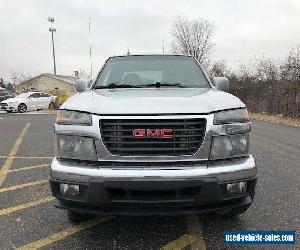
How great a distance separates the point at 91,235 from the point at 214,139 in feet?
5.14

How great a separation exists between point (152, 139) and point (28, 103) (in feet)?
82.7

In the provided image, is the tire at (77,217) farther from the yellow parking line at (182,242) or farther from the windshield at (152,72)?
the windshield at (152,72)

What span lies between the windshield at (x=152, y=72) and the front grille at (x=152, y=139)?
1.41 m

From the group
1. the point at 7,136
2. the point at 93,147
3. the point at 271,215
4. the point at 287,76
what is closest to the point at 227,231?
the point at 271,215

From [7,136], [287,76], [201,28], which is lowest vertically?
[7,136]

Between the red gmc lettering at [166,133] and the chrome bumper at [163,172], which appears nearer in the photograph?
the chrome bumper at [163,172]

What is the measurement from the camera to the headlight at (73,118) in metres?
3.30

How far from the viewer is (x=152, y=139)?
10.6 feet

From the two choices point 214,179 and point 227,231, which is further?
point 227,231

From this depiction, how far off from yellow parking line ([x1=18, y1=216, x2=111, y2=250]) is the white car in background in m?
23.5

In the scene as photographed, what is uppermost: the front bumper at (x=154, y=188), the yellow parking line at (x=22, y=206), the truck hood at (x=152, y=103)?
the truck hood at (x=152, y=103)

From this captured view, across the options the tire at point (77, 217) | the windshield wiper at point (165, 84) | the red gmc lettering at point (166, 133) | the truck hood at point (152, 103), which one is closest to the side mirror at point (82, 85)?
the windshield wiper at point (165, 84)

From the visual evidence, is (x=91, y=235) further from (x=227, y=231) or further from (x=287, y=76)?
(x=287, y=76)

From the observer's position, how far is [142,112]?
3.18 m
